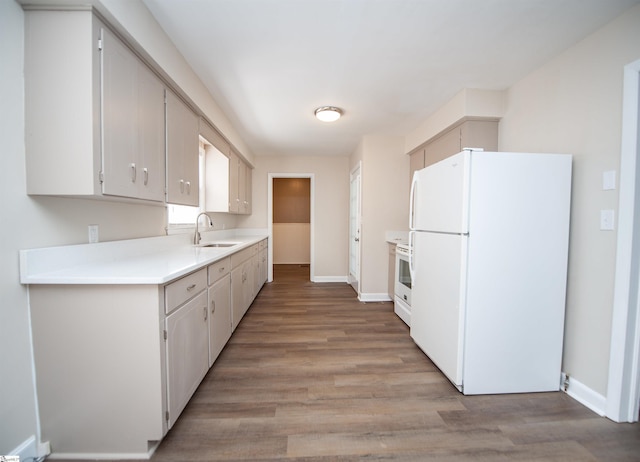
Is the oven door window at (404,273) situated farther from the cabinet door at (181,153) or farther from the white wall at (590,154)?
the cabinet door at (181,153)

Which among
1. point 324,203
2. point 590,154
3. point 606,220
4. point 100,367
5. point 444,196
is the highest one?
point 590,154

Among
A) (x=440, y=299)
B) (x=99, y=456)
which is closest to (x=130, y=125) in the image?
(x=99, y=456)

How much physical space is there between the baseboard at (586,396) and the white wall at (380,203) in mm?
2276

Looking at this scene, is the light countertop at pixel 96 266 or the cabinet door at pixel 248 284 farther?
the cabinet door at pixel 248 284

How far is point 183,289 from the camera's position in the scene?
1.56 meters

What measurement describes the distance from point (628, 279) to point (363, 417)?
1777 mm

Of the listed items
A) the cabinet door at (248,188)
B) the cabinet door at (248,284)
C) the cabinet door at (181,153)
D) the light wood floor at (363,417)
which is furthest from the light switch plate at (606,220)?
the cabinet door at (248,188)

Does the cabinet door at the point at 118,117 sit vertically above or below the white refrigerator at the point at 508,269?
above

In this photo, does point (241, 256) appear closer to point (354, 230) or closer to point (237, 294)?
point (237, 294)

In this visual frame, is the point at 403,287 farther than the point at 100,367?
Yes

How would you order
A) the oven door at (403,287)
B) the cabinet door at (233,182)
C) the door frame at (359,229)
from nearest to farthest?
1. the oven door at (403,287)
2. the cabinet door at (233,182)
3. the door frame at (359,229)

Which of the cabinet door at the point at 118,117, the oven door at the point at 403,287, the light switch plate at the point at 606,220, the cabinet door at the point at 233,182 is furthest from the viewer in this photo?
the cabinet door at the point at 233,182

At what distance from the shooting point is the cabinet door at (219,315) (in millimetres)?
2029

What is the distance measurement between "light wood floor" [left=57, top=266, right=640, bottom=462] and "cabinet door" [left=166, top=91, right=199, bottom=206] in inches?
57.2
